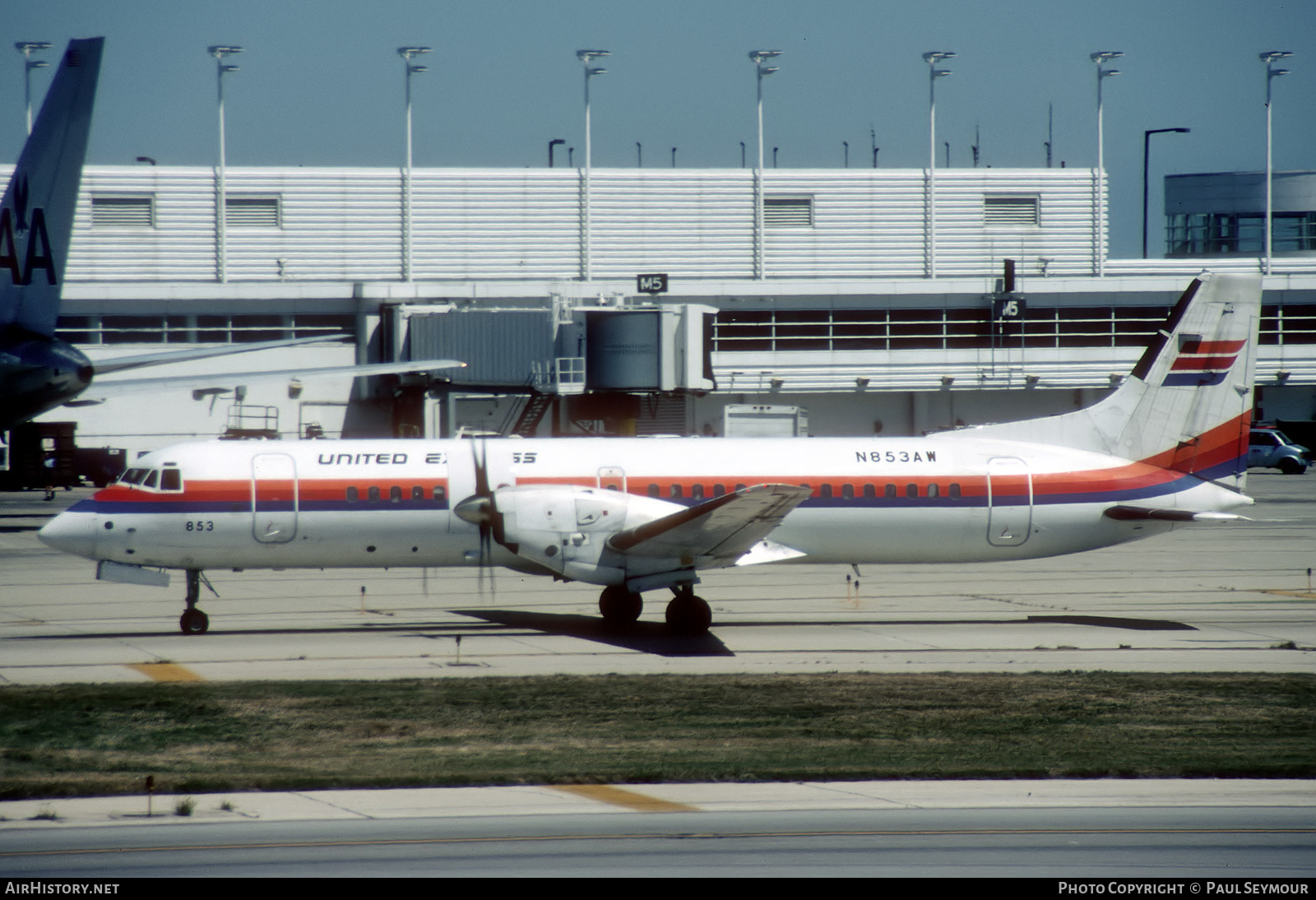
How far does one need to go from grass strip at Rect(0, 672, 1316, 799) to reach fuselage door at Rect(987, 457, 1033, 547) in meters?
5.87

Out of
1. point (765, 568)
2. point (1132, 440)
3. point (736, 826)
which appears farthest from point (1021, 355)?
point (736, 826)

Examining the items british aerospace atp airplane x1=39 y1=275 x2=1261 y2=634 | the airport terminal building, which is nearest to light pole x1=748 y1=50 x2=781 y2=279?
the airport terminal building

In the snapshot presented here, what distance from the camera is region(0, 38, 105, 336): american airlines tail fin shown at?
41.9 feet

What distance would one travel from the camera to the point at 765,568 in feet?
117

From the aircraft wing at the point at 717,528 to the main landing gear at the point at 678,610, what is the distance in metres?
0.83

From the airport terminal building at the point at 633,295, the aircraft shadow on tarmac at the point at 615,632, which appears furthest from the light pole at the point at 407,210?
the aircraft shadow on tarmac at the point at 615,632

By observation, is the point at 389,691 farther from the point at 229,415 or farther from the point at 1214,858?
the point at 229,415

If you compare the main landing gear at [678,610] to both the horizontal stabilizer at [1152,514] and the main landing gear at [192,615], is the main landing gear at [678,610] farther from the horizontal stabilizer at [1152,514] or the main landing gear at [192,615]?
the horizontal stabilizer at [1152,514]

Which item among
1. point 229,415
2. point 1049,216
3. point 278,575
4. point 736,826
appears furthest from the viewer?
point 1049,216

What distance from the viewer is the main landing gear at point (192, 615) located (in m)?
24.3

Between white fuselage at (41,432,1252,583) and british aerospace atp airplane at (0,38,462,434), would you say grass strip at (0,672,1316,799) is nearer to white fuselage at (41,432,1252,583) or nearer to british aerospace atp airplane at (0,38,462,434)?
british aerospace atp airplane at (0,38,462,434)

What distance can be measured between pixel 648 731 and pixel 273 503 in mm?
10313

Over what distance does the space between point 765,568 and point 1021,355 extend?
3397cm

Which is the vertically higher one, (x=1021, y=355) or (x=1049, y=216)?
(x=1049, y=216)
